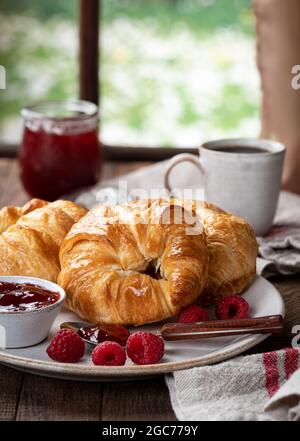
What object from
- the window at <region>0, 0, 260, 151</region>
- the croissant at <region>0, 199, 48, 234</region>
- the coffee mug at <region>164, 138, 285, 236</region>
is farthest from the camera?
the window at <region>0, 0, 260, 151</region>

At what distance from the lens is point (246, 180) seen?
2.06m

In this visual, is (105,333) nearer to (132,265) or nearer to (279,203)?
(132,265)

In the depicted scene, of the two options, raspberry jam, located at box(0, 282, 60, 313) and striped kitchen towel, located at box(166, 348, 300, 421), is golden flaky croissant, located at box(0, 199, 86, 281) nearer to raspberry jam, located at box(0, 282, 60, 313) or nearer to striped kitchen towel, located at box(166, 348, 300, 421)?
raspberry jam, located at box(0, 282, 60, 313)

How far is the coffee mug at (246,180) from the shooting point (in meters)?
2.05

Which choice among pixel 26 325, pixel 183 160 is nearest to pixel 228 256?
pixel 26 325

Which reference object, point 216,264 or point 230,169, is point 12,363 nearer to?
point 216,264

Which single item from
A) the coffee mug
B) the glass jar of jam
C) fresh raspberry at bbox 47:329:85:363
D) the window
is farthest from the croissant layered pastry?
the window

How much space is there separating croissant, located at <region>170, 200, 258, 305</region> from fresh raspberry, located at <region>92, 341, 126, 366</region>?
0.29 m

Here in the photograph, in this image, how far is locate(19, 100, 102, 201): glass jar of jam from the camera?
2.40 meters

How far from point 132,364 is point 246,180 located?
0.82m

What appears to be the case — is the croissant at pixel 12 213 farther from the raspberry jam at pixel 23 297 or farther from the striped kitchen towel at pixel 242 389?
the striped kitchen towel at pixel 242 389

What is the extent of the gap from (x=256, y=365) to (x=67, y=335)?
0.30m

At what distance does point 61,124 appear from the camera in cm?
240

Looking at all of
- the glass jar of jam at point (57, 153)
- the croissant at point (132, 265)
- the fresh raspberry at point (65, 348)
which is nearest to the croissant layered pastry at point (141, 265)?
the croissant at point (132, 265)
